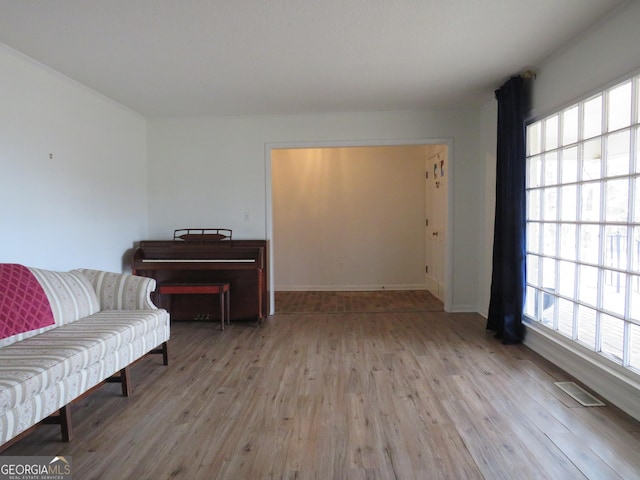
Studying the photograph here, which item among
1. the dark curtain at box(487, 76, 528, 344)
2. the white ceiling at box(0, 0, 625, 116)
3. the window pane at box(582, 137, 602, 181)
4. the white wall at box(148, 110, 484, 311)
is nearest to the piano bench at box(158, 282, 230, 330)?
the white wall at box(148, 110, 484, 311)

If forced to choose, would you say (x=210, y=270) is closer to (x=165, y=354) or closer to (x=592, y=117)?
(x=165, y=354)

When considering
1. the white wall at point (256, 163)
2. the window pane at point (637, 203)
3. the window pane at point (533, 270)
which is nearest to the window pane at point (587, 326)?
the window pane at point (533, 270)

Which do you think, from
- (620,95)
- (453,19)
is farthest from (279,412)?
(620,95)

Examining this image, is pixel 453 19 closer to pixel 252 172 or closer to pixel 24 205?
pixel 252 172

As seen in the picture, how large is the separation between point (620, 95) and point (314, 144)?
9.46 ft

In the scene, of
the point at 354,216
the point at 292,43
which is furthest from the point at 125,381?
the point at 354,216

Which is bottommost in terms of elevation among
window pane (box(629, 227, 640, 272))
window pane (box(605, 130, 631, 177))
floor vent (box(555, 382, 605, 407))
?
floor vent (box(555, 382, 605, 407))

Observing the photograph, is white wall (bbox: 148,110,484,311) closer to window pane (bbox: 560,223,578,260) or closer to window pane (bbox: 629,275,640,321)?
window pane (bbox: 560,223,578,260)

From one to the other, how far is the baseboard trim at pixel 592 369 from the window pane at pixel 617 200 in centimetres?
90

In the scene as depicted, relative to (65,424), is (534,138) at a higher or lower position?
higher

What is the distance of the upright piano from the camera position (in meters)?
4.08

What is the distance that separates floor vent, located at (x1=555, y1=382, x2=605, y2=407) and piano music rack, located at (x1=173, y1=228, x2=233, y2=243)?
3.39m

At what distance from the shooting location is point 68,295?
2678 millimetres

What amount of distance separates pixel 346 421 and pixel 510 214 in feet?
7.59
